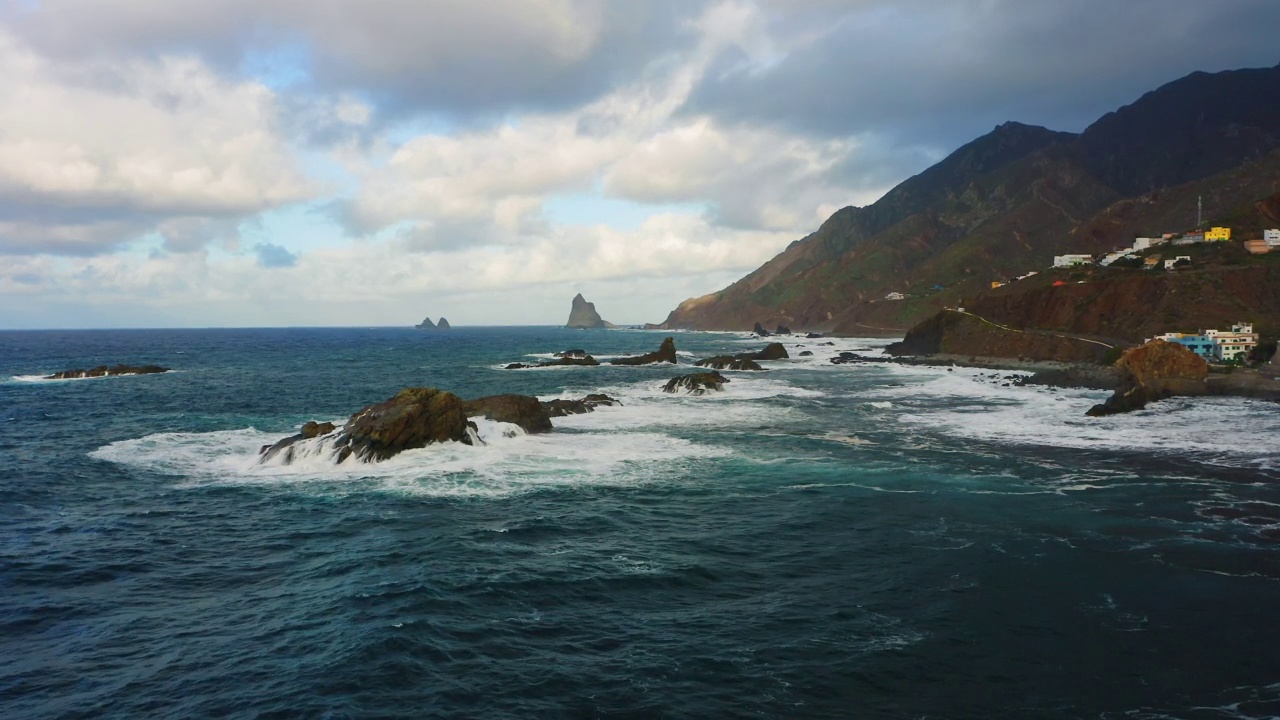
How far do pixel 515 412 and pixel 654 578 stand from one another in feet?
86.3

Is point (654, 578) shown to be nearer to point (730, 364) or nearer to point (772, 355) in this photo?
point (730, 364)

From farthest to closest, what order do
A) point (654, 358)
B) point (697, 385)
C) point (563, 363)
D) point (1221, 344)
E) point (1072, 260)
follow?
point (1072, 260)
point (654, 358)
point (563, 363)
point (1221, 344)
point (697, 385)

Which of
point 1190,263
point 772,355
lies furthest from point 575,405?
point 1190,263

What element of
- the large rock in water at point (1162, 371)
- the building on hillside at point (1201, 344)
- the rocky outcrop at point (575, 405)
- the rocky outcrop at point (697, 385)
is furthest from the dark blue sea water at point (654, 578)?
the building on hillside at point (1201, 344)

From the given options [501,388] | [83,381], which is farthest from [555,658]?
[83,381]

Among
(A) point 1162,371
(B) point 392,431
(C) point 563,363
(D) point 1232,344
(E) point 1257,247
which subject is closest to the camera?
(B) point 392,431

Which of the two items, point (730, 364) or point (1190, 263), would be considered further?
point (1190, 263)

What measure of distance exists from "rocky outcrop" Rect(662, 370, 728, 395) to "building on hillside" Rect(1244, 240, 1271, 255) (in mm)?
94013

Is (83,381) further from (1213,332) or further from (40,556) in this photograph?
(1213,332)

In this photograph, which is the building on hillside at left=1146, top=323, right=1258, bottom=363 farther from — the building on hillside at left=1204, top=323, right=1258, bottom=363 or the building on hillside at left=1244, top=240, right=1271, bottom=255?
the building on hillside at left=1244, top=240, right=1271, bottom=255

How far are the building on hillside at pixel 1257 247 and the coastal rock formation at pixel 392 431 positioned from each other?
125 metres

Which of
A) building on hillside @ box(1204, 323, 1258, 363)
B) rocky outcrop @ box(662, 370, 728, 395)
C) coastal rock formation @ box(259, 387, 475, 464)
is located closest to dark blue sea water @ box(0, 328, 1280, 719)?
coastal rock formation @ box(259, 387, 475, 464)

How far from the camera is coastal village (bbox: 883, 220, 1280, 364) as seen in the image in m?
71.7

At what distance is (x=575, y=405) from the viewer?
54469 millimetres
